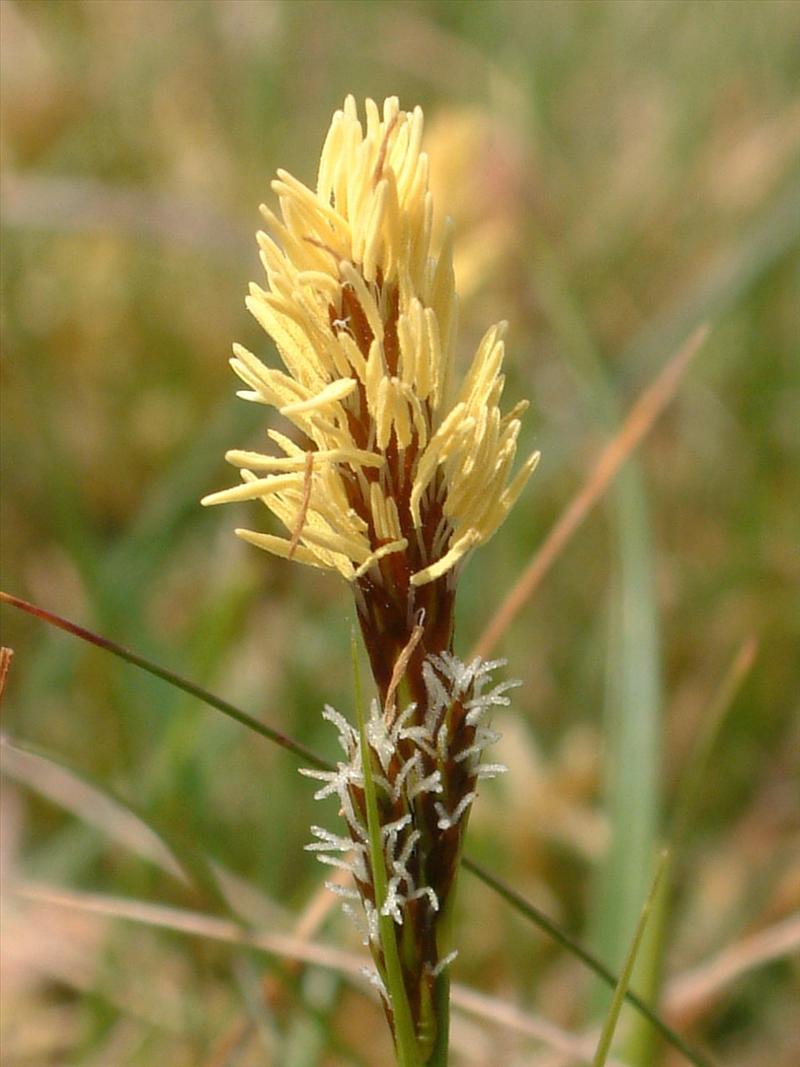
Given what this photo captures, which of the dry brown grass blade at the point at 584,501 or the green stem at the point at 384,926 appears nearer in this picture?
the green stem at the point at 384,926

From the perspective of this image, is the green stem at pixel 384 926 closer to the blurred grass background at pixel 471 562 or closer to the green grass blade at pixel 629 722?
the blurred grass background at pixel 471 562

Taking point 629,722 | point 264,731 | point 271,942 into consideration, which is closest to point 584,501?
point 629,722

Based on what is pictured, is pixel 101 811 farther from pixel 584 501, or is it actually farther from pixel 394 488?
pixel 394 488

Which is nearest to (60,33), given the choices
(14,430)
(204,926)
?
(14,430)

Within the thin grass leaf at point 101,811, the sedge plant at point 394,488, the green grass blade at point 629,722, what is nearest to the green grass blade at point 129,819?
the thin grass leaf at point 101,811

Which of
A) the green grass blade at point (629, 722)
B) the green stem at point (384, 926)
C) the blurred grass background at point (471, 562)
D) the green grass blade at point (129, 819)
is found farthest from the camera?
the blurred grass background at point (471, 562)

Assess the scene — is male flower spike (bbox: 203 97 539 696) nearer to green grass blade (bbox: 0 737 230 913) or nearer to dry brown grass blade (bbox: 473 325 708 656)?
green grass blade (bbox: 0 737 230 913)

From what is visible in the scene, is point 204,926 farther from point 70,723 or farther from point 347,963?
point 70,723
